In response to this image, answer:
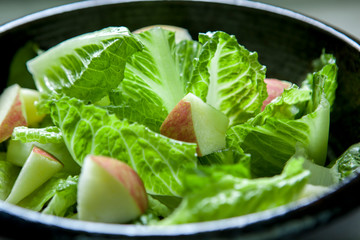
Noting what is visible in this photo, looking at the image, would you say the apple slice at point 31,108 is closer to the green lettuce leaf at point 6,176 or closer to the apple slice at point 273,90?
the green lettuce leaf at point 6,176

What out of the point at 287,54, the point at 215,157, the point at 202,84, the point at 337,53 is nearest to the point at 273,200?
the point at 215,157

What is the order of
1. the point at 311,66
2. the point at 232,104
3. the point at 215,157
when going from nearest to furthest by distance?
the point at 215,157 → the point at 232,104 → the point at 311,66

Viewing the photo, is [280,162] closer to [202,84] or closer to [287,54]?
[202,84]

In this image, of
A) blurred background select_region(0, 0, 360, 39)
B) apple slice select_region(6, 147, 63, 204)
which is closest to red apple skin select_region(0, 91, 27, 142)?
apple slice select_region(6, 147, 63, 204)

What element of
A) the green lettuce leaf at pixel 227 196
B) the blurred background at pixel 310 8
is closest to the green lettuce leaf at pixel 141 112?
the green lettuce leaf at pixel 227 196

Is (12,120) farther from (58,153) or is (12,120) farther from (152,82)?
(152,82)

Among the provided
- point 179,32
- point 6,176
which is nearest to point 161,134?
point 6,176
